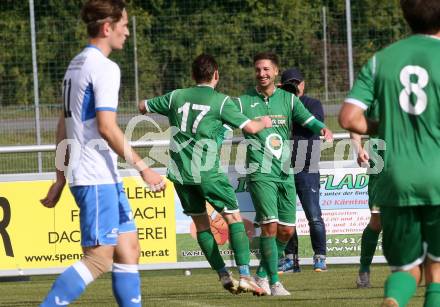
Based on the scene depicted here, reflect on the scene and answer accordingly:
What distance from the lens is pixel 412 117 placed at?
577cm

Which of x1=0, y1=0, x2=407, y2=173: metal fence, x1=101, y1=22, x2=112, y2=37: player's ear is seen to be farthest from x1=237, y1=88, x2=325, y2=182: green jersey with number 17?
x1=0, y1=0, x2=407, y2=173: metal fence

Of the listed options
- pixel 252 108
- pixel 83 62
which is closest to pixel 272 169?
pixel 252 108

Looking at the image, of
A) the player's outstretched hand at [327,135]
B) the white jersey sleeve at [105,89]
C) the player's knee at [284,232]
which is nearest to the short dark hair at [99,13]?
the white jersey sleeve at [105,89]

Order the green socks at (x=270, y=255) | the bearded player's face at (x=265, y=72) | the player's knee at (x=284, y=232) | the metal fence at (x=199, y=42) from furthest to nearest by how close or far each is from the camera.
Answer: the metal fence at (x=199, y=42), the player's knee at (x=284, y=232), the bearded player's face at (x=265, y=72), the green socks at (x=270, y=255)

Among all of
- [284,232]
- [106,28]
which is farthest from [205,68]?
[106,28]

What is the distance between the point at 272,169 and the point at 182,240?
277 cm

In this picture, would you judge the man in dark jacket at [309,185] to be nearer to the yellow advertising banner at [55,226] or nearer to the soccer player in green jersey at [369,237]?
the yellow advertising banner at [55,226]

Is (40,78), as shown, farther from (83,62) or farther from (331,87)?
(83,62)

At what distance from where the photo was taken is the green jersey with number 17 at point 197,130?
10219 millimetres

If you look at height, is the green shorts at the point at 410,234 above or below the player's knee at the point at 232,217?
above

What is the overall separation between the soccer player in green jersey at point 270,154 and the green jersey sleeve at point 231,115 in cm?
68

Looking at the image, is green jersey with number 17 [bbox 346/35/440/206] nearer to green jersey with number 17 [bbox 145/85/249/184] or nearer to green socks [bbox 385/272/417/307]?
green socks [bbox 385/272/417/307]

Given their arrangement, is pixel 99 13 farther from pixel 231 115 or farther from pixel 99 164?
pixel 231 115

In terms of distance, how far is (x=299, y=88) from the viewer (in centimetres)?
1277
